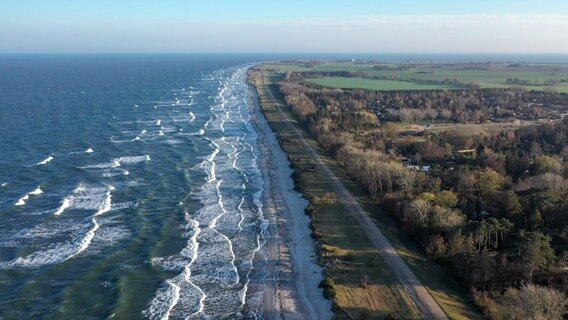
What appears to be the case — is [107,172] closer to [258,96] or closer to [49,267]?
[49,267]

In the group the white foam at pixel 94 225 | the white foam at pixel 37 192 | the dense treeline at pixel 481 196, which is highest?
the dense treeline at pixel 481 196

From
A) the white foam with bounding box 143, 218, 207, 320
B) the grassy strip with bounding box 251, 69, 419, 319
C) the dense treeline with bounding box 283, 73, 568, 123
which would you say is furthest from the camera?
the dense treeline with bounding box 283, 73, 568, 123

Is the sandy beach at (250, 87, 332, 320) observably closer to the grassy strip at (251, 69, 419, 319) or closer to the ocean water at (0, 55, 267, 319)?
the grassy strip at (251, 69, 419, 319)

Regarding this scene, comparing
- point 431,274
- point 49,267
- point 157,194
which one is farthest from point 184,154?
point 431,274

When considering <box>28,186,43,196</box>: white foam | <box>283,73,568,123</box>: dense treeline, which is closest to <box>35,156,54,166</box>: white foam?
<box>28,186,43,196</box>: white foam

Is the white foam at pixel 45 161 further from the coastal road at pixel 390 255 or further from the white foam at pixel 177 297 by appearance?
the coastal road at pixel 390 255

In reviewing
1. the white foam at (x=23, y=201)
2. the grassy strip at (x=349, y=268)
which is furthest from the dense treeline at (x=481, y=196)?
the white foam at (x=23, y=201)
